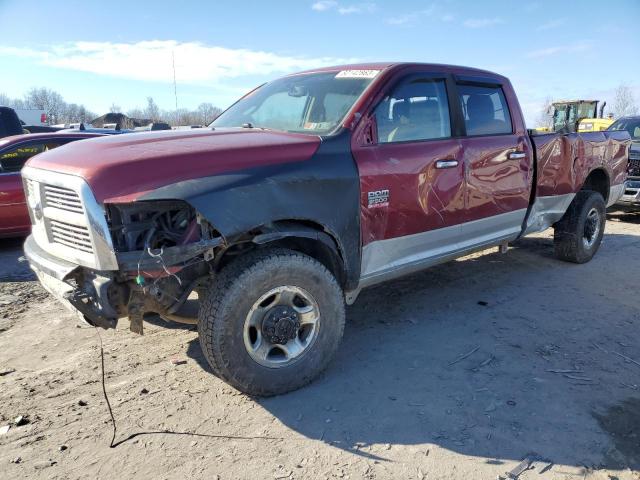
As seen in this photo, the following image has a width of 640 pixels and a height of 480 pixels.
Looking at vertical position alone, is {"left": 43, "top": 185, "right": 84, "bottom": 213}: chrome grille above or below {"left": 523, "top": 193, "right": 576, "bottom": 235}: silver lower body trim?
above

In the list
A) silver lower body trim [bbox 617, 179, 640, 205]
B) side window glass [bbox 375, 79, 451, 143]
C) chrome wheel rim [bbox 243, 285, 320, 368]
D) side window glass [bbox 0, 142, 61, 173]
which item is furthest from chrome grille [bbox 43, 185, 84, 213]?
silver lower body trim [bbox 617, 179, 640, 205]

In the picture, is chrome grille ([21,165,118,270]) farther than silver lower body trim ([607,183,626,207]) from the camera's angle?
No

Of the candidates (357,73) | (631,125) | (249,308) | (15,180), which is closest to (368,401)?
(249,308)

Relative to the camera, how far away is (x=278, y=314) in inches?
116

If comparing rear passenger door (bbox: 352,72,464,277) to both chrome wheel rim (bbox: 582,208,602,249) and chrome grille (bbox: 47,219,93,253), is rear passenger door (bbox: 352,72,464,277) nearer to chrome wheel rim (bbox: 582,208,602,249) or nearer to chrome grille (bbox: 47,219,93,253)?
chrome grille (bbox: 47,219,93,253)

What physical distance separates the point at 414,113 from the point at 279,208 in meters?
1.57

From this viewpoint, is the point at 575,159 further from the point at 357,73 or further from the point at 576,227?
the point at 357,73

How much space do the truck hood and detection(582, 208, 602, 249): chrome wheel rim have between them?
14.2 ft

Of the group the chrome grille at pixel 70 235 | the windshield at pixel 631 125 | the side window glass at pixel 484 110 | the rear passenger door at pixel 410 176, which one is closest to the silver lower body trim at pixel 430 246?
the rear passenger door at pixel 410 176

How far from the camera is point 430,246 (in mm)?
3914

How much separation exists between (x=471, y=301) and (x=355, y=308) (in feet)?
3.78

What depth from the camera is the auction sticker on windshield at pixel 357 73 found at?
3629mm

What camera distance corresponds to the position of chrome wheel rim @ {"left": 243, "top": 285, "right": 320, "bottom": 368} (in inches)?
115

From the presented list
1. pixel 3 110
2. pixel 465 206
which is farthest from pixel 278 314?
pixel 3 110
